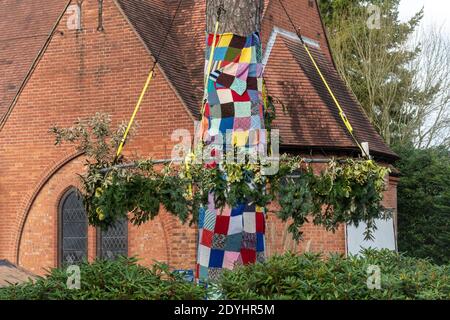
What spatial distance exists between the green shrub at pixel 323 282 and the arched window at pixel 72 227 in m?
13.6

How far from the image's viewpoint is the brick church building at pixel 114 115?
23.2 meters

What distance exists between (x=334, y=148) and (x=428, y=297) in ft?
47.1

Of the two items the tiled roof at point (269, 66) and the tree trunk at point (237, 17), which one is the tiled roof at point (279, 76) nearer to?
the tiled roof at point (269, 66)

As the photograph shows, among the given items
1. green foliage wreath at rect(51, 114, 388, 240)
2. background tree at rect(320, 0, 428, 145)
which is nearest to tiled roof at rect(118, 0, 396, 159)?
green foliage wreath at rect(51, 114, 388, 240)

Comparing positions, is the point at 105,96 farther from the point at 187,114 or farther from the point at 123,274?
the point at 123,274

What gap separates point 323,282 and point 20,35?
2087 centimetres

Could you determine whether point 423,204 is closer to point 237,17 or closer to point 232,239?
point 237,17

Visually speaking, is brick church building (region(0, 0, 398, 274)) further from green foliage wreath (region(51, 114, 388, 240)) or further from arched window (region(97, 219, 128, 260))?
green foliage wreath (region(51, 114, 388, 240))

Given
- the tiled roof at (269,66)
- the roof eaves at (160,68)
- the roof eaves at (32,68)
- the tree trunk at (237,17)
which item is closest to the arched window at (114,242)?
the roof eaves at (160,68)

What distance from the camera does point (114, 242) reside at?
2391 cm

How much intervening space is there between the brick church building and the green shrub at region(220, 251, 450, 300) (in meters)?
11.3

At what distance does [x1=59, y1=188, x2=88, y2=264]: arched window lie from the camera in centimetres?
2450

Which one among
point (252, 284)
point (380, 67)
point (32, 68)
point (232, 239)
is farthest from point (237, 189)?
point (380, 67)

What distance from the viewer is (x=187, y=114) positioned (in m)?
23.0
